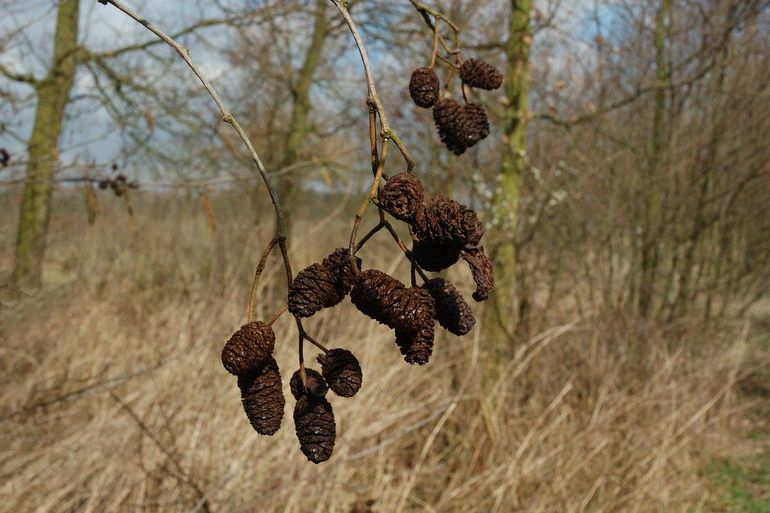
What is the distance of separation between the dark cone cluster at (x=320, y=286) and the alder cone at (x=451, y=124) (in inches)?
12.1

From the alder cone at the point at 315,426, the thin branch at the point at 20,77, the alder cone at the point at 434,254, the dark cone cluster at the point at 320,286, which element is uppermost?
the thin branch at the point at 20,77

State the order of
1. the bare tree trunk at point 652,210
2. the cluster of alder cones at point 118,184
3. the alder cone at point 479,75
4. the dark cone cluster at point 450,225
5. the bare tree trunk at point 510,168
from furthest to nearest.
Result: 1. the bare tree trunk at point 652,210
2. the bare tree trunk at point 510,168
3. the cluster of alder cones at point 118,184
4. the alder cone at point 479,75
5. the dark cone cluster at point 450,225

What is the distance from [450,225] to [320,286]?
0.16 meters

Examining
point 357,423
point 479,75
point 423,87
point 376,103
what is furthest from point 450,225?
point 357,423

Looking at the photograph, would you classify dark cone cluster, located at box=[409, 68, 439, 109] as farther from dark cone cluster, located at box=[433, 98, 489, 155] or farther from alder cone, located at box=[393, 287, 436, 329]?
alder cone, located at box=[393, 287, 436, 329]

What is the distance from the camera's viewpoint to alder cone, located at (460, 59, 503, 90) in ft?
3.64

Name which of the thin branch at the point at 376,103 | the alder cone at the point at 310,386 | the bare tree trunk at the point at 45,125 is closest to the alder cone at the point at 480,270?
the thin branch at the point at 376,103

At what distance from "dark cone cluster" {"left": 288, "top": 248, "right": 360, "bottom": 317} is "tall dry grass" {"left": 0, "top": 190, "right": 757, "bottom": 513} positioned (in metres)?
1.67

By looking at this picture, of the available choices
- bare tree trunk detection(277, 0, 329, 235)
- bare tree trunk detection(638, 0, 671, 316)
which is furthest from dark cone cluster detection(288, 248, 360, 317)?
bare tree trunk detection(277, 0, 329, 235)

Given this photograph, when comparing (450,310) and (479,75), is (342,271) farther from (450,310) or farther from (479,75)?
(479,75)

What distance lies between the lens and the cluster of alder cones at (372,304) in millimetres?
710

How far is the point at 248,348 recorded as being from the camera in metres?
0.77

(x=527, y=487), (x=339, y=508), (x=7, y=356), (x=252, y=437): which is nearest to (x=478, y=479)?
(x=527, y=487)

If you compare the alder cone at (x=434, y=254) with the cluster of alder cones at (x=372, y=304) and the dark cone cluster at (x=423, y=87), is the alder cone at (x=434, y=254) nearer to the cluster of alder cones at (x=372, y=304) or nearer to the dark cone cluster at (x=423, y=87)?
the cluster of alder cones at (x=372, y=304)
